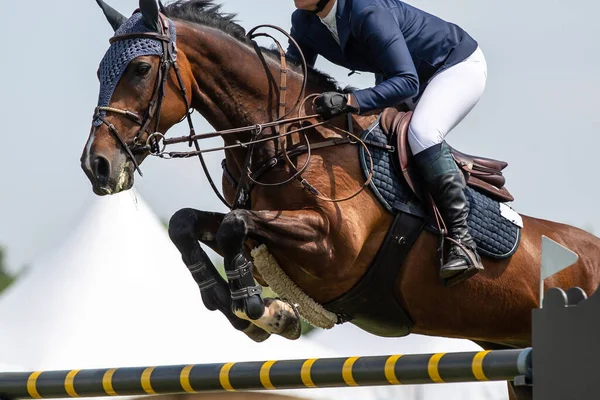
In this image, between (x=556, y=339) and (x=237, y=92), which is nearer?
(x=556, y=339)

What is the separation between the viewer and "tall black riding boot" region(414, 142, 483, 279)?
530 centimetres

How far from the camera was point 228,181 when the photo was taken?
556 centimetres

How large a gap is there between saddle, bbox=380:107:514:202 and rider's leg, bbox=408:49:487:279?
1.9 inches

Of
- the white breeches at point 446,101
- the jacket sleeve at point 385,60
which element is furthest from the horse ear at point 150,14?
the white breeches at point 446,101

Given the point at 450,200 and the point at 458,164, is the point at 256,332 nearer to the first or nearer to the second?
the point at 450,200

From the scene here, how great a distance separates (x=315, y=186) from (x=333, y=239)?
263mm

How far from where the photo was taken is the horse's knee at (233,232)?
4941mm

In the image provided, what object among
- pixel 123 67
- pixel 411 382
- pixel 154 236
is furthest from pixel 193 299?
pixel 411 382

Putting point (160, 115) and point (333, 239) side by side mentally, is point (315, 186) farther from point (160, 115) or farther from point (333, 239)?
point (160, 115)

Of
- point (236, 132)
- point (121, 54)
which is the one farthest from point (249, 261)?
point (121, 54)

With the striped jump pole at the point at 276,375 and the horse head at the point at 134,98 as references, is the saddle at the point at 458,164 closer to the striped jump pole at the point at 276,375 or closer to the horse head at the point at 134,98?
the horse head at the point at 134,98

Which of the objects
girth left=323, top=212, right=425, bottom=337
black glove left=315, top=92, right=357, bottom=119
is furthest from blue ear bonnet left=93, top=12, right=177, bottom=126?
girth left=323, top=212, right=425, bottom=337

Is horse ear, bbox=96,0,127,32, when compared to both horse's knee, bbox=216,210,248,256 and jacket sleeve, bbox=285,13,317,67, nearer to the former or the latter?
jacket sleeve, bbox=285,13,317,67

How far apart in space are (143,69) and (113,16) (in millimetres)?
558
